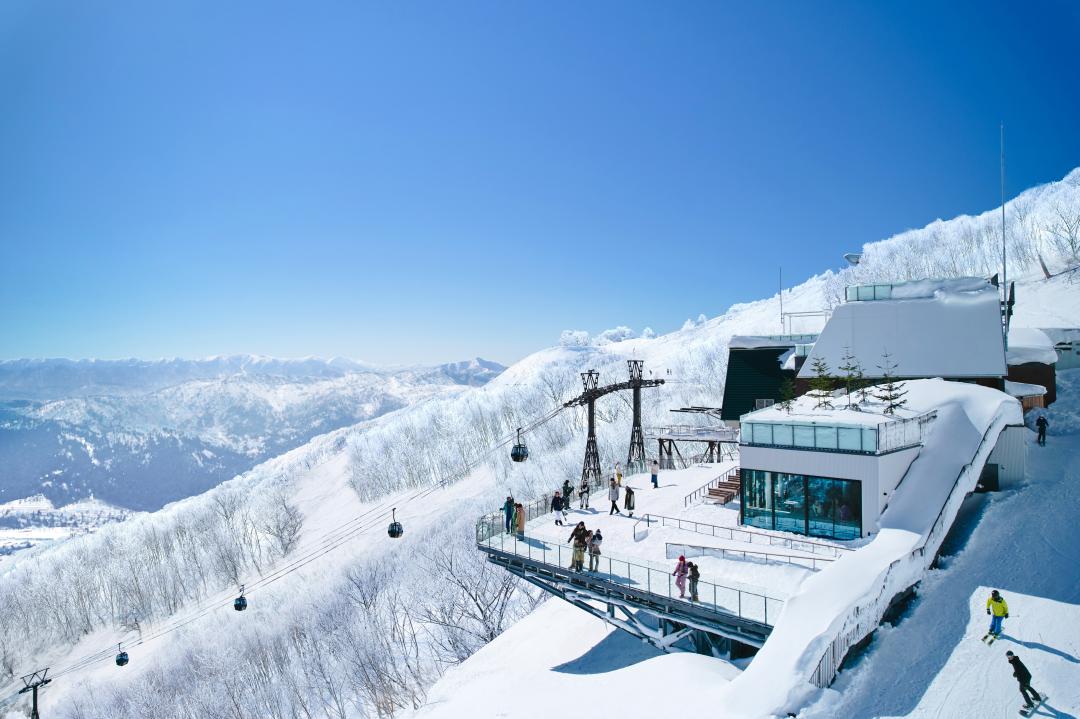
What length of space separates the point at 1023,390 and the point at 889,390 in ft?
43.2

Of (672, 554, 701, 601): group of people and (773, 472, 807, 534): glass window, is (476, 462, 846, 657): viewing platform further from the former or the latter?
(773, 472, 807, 534): glass window

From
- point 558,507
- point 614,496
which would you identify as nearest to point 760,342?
point 614,496

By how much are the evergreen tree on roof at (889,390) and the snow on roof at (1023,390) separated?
17.1ft

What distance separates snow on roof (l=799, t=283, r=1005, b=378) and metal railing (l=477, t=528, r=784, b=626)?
18.2 metres

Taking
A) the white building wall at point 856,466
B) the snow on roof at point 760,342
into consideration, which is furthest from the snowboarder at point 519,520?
the snow on roof at point 760,342

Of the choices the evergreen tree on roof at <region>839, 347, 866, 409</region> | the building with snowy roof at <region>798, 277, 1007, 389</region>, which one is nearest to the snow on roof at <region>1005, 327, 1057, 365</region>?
the building with snowy roof at <region>798, 277, 1007, 389</region>

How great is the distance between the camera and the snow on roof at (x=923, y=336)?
27.5 metres

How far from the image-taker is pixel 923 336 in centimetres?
2897

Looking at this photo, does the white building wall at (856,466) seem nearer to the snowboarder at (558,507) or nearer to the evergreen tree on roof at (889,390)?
the evergreen tree on roof at (889,390)

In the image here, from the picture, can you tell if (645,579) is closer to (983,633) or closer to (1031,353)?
(983,633)

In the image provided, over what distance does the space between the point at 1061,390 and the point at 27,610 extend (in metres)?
118

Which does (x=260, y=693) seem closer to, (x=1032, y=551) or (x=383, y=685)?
(x=383, y=685)

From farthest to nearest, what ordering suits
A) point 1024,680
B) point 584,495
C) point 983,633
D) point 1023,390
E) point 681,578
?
point 1023,390 < point 584,495 < point 681,578 < point 983,633 < point 1024,680


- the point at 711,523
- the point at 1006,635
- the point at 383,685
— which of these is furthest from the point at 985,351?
the point at 383,685
